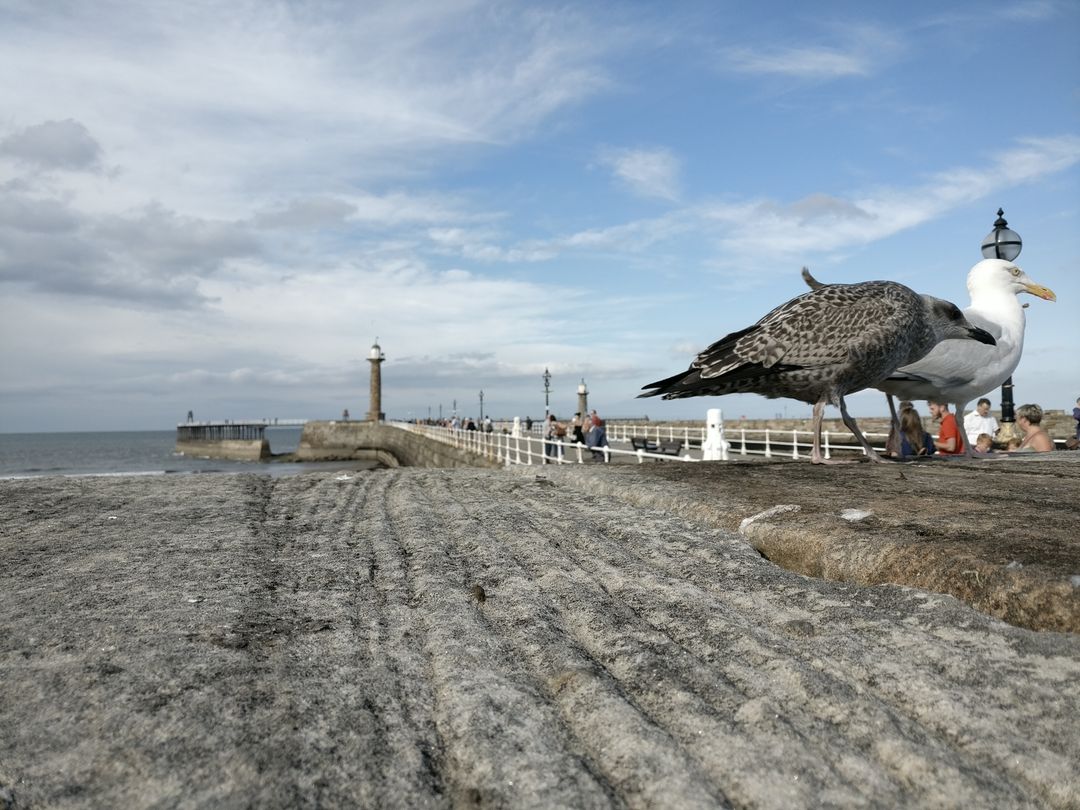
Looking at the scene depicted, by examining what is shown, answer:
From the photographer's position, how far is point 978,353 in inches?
271

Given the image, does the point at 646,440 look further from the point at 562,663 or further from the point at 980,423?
the point at 562,663

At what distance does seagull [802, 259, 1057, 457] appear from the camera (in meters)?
6.80

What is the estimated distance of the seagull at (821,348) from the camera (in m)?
5.72

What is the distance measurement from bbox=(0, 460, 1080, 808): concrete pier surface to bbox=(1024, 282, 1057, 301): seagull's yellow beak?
4412 mm

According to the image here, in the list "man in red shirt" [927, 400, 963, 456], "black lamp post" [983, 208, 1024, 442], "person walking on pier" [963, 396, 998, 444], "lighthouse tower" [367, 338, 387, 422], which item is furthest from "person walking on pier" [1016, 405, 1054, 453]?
"lighthouse tower" [367, 338, 387, 422]

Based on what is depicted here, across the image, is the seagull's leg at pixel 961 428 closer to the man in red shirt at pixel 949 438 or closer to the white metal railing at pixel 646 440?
the man in red shirt at pixel 949 438

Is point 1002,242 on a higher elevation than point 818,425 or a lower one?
higher

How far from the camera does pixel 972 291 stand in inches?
309

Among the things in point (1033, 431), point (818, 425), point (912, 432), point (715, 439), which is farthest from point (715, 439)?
point (818, 425)

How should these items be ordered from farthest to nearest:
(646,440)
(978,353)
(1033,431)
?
(646,440)
(1033,431)
(978,353)

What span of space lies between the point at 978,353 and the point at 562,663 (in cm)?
617

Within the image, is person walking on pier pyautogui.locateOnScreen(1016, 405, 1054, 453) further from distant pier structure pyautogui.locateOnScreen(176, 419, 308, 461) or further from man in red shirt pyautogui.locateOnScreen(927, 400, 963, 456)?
distant pier structure pyautogui.locateOnScreen(176, 419, 308, 461)

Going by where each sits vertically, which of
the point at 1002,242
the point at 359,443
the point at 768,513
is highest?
the point at 1002,242

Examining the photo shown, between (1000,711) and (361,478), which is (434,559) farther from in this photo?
(361,478)
